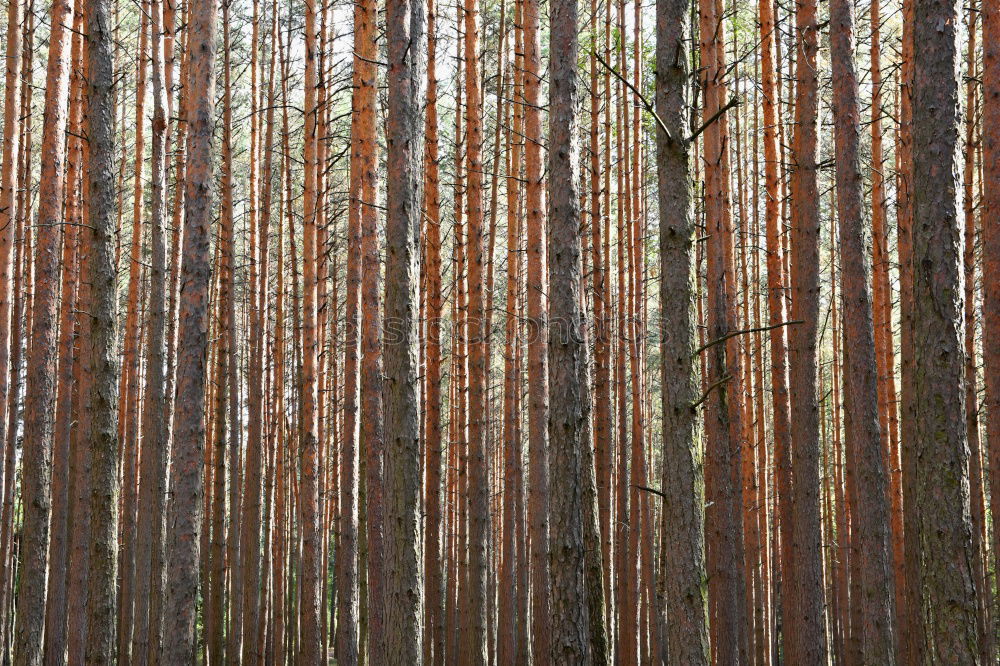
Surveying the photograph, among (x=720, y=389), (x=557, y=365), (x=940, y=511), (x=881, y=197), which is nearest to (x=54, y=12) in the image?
(x=557, y=365)

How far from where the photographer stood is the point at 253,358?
13945 mm

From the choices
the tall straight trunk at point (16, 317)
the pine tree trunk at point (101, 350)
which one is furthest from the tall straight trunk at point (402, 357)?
the tall straight trunk at point (16, 317)

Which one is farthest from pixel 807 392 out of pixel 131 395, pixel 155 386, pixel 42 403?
pixel 131 395

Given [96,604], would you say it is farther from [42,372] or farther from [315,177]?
[315,177]

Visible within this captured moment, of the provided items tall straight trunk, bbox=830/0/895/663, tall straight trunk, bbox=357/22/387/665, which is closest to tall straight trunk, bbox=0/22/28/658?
tall straight trunk, bbox=357/22/387/665

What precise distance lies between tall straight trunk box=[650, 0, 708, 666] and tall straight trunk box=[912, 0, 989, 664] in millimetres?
1155

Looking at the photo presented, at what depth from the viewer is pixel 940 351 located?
185 inches

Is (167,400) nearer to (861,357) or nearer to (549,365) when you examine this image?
(549,365)

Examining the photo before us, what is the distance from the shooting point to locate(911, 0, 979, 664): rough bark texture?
15.0 ft

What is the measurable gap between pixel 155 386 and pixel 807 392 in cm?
581

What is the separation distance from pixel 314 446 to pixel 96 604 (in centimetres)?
341

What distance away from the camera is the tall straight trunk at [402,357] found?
6.10 metres

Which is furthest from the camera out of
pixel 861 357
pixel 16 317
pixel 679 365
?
pixel 16 317

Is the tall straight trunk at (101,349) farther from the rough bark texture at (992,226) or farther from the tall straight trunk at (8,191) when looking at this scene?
the rough bark texture at (992,226)
